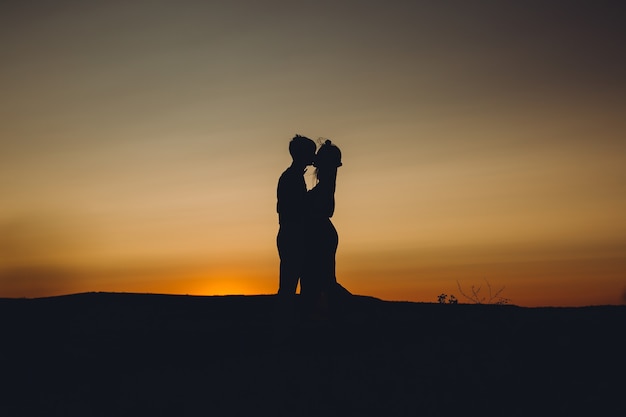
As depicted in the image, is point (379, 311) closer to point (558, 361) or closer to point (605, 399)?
point (558, 361)

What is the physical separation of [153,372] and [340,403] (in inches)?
117

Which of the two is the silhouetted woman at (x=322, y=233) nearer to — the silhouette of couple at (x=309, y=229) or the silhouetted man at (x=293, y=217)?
the silhouette of couple at (x=309, y=229)

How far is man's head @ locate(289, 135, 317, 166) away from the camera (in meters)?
11.5

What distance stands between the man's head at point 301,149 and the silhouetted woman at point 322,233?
527 mm

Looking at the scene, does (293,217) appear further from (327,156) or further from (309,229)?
(327,156)

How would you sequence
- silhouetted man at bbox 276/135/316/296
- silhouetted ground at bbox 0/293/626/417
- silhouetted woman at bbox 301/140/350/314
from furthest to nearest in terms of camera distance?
1. silhouetted woman at bbox 301/140/350/314
2. silhouetted man at bbox 276/135/316/296
3. silhouetted ground at bbox 0/293/626/417

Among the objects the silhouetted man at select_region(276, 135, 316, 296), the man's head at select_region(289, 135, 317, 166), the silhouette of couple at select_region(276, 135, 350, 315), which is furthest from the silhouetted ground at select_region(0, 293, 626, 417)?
the man's head at select_region(289, 135, 317, 166)

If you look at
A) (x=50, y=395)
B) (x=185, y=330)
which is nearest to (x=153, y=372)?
(x=50, y=395)

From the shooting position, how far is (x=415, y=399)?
8.52m

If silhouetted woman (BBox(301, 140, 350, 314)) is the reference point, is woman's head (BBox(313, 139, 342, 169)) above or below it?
above

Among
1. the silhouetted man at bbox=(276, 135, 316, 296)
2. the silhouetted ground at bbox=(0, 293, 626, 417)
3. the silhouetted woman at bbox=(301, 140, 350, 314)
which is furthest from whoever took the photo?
the silhouetted woman at bbox=(301, 140, 350, 314)

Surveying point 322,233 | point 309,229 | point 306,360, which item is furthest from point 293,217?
point 306,360

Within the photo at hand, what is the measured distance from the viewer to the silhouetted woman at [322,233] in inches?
475

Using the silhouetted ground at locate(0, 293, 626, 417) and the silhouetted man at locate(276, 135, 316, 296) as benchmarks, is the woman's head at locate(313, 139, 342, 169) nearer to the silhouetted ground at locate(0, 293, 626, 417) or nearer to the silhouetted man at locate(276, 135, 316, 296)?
the silhouetted man at locate(276, 135, 316, 296)
